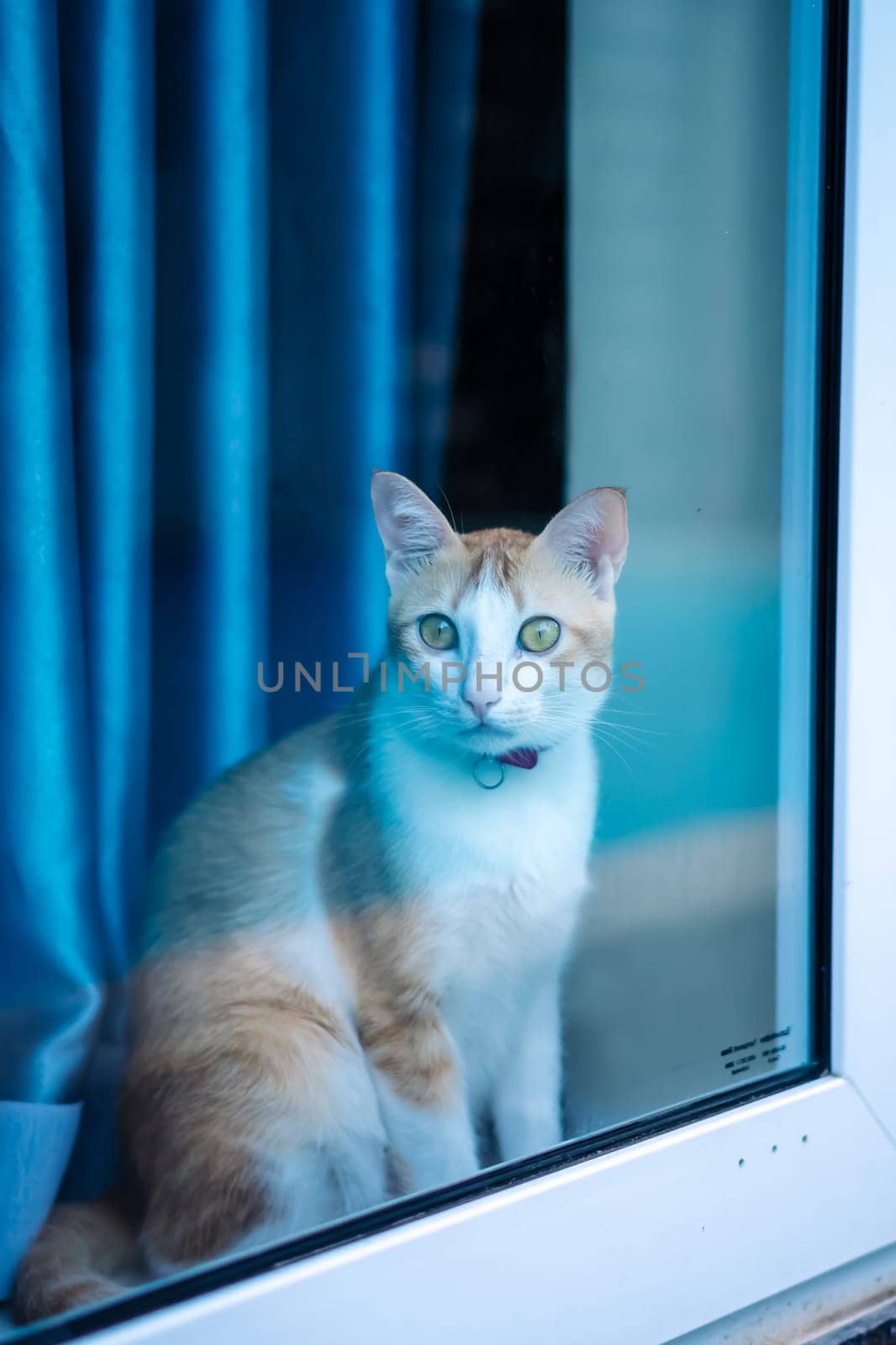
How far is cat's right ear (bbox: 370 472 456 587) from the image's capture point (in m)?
0.74

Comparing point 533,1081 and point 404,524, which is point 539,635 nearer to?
point 404,524

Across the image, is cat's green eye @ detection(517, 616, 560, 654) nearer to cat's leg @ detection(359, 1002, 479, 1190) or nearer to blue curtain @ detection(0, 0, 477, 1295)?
blue curtain @ detection(0, 0, 477, 1295)

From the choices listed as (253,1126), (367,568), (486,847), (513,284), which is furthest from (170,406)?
(253,1126)

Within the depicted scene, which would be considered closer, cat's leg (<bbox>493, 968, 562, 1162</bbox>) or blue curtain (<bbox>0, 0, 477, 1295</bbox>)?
blue curtain (<bbox>0, 0, 477, 1295</bbox>)

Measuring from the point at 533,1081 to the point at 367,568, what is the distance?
492 millimetres

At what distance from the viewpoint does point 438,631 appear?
2.48 feet

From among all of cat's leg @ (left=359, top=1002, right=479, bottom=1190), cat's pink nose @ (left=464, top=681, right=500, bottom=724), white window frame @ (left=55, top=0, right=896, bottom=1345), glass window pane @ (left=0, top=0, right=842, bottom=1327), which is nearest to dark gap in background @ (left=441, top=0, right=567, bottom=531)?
glass window pane @ (left=0, top=0, right=842, bottom=1327)

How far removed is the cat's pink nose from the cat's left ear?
140 mm

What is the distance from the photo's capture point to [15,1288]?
632 mm

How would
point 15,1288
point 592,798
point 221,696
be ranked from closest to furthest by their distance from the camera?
point 15,1288, point 221,696, point 592,798

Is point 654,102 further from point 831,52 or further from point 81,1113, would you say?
point 81,1113

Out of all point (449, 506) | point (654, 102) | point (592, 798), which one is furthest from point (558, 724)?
point (654, 102)

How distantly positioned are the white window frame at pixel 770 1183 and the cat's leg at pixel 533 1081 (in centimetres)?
5

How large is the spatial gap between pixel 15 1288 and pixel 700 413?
920 millimetres
